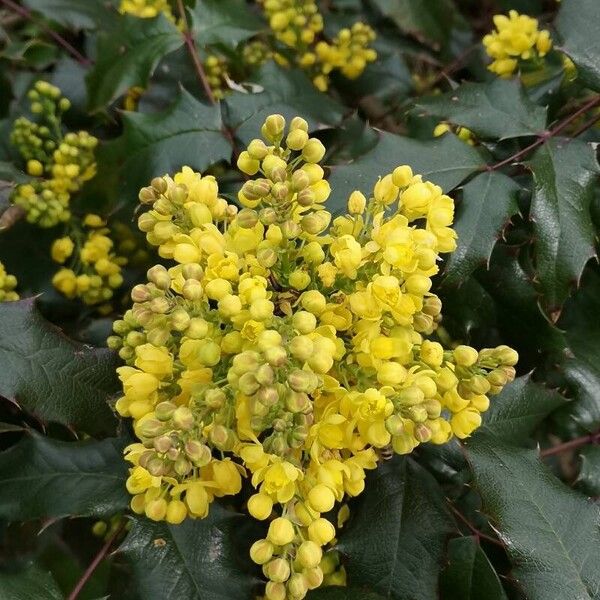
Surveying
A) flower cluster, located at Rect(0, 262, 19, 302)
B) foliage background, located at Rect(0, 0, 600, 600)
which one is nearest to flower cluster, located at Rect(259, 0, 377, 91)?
foliage background, located at Rect(0, 0, 600, 600)

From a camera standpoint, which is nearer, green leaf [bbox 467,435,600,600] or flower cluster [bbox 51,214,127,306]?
green leaf [bbox 467,435,600,600]

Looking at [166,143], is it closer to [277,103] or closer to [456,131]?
[277,103]

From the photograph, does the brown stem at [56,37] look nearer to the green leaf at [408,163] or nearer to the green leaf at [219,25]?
the green leaf at [219,25]

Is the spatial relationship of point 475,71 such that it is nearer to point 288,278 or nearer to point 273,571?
point 288,278

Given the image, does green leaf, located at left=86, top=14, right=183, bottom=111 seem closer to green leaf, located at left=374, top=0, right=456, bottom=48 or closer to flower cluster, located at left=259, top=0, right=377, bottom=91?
flower cluster, located at left=259, top=0, right=377, bottom=91

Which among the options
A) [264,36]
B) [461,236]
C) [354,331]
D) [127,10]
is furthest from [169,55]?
[354,331]

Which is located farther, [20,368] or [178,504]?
[20,368]

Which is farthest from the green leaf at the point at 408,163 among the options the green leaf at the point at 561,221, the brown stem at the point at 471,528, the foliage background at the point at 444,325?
the brown stem at the point at 471,528
